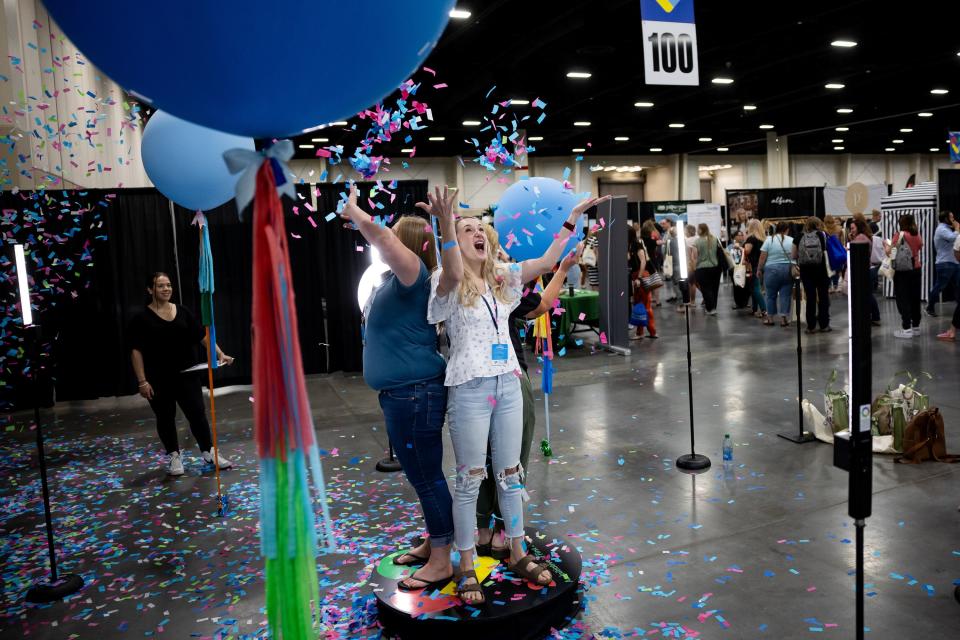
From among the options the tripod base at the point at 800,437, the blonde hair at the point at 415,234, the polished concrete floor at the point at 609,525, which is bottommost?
the polished concrete floor at the point at 609,525

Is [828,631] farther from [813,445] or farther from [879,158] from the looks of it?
[879,158]

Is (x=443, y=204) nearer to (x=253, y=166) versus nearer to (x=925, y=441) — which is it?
(x=253, y=166)

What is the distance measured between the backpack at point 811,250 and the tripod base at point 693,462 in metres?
5.76

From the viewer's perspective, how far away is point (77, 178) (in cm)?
814

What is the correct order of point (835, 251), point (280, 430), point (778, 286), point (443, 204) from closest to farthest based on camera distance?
point (280, 430) → point (443, 204) → point (835, 251) → point (778, 286)

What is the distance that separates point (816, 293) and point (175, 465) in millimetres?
8487

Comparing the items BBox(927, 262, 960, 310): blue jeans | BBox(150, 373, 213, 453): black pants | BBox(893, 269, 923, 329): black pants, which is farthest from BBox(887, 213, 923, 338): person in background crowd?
BBox(150, 373, 213, 453): black pants

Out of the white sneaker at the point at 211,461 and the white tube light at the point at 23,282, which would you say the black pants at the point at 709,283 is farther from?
the white tube light at the point at 23,282

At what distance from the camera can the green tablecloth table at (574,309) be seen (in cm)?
985

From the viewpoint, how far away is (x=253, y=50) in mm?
1220

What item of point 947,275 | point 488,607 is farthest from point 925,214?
point 488,607

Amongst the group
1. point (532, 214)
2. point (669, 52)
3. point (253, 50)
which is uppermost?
point (669, 52)

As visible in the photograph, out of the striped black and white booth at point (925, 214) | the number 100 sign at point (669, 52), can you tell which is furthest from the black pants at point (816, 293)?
the number 100 sign at point (669, 52)

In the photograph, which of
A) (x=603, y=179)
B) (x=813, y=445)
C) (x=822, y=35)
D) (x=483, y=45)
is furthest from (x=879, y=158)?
(x=813, y=445)
